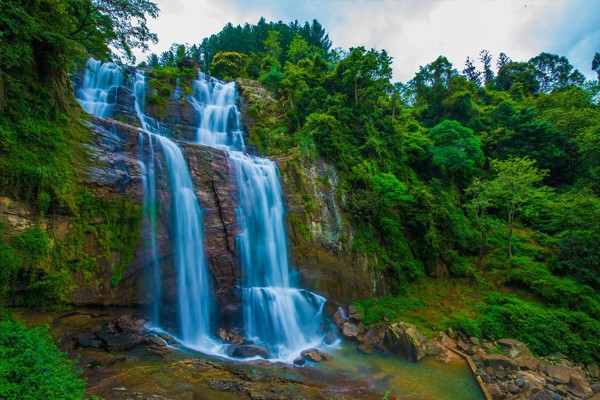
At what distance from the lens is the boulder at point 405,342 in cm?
1085

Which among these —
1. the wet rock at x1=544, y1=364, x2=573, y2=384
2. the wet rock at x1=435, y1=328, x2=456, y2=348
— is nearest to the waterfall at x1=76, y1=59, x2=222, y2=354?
the wet rock at x1=435, y1=328, x2=456, y2=348

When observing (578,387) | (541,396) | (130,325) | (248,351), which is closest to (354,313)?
(248,351)

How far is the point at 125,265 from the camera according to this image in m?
9.79

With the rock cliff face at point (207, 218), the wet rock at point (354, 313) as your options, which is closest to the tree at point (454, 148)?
the rock cliff face at point (207, 218)

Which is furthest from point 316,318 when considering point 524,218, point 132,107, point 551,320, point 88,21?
point 524,218

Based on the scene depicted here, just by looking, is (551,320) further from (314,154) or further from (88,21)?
(88,21)

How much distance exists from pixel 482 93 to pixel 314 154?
32074mm

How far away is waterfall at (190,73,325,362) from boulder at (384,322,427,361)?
282 cm

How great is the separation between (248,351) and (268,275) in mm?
3759

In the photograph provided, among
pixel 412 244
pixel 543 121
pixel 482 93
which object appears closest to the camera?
pixel 412 244

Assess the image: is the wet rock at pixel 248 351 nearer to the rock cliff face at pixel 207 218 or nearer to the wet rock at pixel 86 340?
the rock cliff face at pixel 207 218

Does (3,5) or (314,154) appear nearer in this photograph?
(3,5)

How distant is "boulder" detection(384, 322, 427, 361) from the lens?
427 inches

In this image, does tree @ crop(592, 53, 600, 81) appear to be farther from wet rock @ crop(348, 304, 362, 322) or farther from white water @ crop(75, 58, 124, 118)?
white water @ crop(75, 58, 124, 118)
